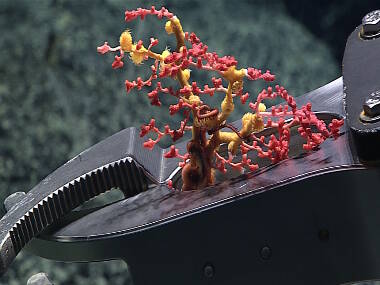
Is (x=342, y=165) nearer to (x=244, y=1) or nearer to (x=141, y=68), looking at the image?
(x=141, y=68)

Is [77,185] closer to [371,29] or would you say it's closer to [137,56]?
[137,56]

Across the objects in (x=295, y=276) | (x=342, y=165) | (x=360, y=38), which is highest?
(x=360, y=38)

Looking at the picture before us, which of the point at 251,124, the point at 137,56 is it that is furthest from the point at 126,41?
the point at 251,124

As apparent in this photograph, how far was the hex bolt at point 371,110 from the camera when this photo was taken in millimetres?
964

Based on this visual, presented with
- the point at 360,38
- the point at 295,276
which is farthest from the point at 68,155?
the point at 295,276

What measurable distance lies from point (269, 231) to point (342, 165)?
0.31 feet

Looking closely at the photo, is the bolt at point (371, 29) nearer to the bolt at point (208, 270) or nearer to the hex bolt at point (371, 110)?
the hex bolt at point (371, 110)

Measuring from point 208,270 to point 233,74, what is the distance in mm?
200

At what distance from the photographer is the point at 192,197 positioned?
1027 mm

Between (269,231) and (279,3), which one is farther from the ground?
(279,3)

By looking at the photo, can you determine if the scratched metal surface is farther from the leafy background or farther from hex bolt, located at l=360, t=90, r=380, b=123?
the leafy background

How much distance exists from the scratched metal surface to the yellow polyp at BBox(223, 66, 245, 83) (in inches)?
3.8

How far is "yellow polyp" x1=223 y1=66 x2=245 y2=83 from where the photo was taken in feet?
3.38

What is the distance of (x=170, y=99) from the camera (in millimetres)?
1893
